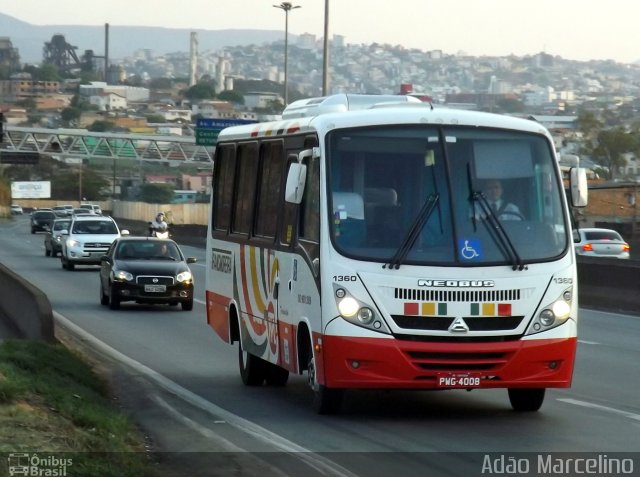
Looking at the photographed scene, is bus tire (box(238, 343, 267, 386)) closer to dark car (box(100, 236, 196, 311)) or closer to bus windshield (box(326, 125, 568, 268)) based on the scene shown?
bus windshield (box(326, 125, 568, 268))

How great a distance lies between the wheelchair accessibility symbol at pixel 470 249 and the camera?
41.2 ft

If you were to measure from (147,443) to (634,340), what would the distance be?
12.3 m

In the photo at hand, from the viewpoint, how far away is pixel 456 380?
1235 cm

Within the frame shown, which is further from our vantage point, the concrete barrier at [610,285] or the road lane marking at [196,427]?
the concrete barrier at [610,285]

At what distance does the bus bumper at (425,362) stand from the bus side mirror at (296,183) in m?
1.37

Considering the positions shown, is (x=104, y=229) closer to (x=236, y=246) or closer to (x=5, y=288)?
(x=5, y=288)

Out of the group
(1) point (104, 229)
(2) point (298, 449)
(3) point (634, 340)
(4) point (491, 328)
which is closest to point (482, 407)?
(4) point (491, 328)

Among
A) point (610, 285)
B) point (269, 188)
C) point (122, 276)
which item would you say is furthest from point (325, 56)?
point (269, 188)

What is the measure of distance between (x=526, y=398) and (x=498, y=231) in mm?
1653

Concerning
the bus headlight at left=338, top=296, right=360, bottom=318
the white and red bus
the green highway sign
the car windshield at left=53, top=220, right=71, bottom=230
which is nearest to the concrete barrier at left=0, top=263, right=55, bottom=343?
the white and red bus

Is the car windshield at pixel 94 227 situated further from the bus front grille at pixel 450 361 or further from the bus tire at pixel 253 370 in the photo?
the bus front grille at pixel 450 361

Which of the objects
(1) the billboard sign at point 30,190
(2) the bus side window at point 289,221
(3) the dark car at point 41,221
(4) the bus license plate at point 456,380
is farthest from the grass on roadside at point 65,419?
(1) the billboard sign at point 30,190

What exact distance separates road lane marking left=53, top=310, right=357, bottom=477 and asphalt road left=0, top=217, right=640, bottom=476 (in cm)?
1

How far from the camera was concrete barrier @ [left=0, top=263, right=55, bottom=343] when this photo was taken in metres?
18.6
